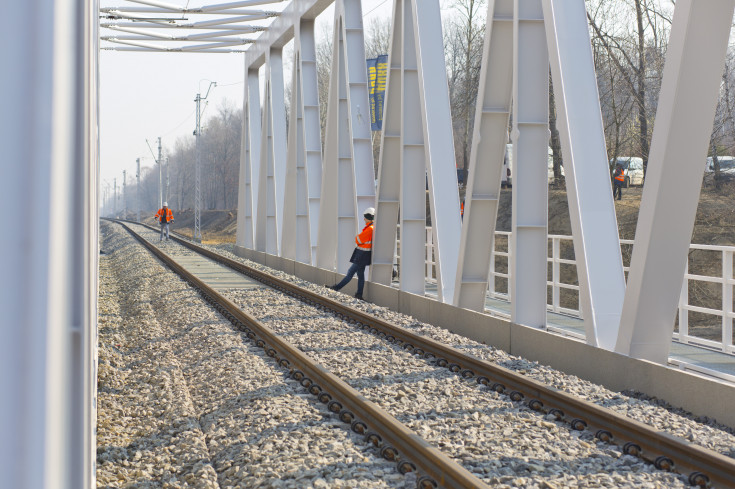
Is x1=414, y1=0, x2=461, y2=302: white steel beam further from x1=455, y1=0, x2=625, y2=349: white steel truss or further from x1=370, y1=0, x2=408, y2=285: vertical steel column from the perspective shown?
x1=455, y1=0, x2=625, y2=349: white steel truss

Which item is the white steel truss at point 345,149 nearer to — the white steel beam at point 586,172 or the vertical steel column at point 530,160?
the vertical steel column at point 530,160

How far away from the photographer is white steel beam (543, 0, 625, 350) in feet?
25.1

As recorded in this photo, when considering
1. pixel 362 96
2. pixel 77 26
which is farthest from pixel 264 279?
pixel 77 26

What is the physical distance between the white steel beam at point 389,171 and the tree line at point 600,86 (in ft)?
30.9

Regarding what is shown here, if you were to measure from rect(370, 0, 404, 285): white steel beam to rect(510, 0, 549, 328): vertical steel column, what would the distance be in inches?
176

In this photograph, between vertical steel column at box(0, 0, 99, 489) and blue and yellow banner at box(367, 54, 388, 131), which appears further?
blue and yellow banner at box(367, 54, 388, 131)

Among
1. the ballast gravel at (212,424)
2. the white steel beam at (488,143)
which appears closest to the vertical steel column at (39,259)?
the ballast gravel at (212,424)

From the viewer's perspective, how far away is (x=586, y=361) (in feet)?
24.7

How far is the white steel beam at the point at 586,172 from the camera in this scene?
7.64 meters

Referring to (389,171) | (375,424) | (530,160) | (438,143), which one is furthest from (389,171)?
(375,424)

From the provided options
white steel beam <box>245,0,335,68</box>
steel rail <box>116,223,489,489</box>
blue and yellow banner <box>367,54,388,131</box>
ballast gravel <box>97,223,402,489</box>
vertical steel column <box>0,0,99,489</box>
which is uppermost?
white steel beam <box>245,0,335,68</box>

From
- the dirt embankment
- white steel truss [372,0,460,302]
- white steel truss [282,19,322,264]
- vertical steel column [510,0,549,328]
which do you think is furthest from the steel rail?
the dirt embankment

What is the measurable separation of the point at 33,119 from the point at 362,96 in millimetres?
15783

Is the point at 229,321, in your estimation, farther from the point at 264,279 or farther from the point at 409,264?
the point at 264,279
